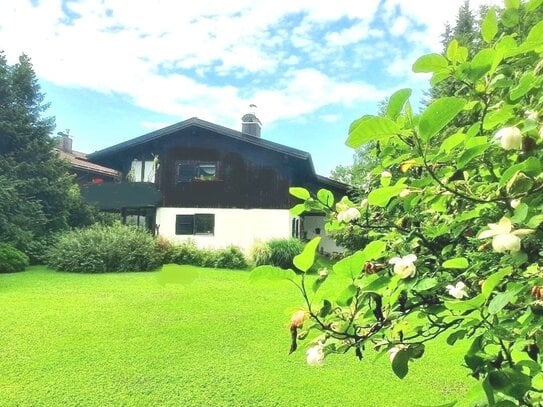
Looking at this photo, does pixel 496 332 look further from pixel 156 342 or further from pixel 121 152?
pixel 121 152

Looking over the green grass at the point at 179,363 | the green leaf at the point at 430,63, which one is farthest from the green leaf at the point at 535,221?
the green grass at the point at 179,363

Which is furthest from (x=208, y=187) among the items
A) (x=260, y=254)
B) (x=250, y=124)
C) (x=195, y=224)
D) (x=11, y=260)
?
(x=11, y=260)

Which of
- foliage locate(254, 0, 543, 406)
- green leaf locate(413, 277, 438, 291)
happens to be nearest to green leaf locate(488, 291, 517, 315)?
foliage locate(254, 0, 543, 406)

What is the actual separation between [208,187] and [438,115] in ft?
54.4

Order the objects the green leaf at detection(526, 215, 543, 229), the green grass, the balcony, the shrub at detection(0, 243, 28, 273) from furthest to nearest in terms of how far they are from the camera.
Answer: the balcony < the shrub at detection(0, 243, 28, 273) < the green grass < the green leaf at detection(526, 215, 543, 229)

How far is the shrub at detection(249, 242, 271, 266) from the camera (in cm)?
1375

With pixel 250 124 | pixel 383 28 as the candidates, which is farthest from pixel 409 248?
pixel 250 124

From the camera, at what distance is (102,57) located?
9258mm

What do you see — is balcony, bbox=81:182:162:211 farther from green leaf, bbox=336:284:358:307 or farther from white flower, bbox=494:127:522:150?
white flower, bbox=494:127:522:150

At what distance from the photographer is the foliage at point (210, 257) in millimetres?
13562

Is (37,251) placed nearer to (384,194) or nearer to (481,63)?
(384,194)

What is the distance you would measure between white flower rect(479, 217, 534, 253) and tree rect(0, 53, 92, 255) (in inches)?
667

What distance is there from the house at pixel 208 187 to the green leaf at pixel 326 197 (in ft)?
49.6

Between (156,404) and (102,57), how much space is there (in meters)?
8.22
